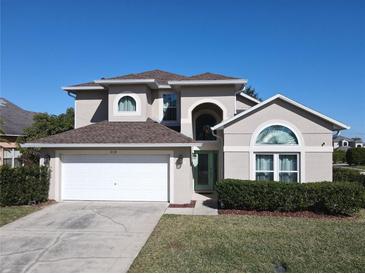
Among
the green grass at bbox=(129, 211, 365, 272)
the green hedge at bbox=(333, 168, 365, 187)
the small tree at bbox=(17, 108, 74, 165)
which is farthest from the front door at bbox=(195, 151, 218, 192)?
the small tree at bbox=(17, 108, 74, 165)

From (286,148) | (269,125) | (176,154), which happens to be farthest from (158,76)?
(286,148)

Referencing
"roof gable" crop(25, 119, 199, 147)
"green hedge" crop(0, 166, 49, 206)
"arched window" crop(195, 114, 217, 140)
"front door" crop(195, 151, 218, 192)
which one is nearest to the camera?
"green hedge" crop(0, 166, 49, 206)

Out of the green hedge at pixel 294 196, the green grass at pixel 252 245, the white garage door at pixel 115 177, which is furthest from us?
the white garage door at pixel 115 177

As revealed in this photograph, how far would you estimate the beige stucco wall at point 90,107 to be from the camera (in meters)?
20.3

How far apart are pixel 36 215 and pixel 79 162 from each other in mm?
3641

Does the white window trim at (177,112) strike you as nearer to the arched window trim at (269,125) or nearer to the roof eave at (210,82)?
the roof eave at (210,82)

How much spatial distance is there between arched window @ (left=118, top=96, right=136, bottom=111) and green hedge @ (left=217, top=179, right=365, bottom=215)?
7.84m

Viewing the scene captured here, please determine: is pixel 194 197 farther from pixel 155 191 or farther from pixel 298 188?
pixel 298 188

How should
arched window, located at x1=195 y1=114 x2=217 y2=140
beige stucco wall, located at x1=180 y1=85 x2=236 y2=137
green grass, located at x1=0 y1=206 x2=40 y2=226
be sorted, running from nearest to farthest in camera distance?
green grass, located at x1=0 y1=206 x2=40 y2=226 → beige stucco wall, located at x1=180 y1=85 x2=236 y2=137 → arched window, located at x1=195 y1=114 x2=217 y2=140

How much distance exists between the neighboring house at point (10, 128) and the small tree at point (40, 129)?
0.76 m

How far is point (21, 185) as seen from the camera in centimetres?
1398

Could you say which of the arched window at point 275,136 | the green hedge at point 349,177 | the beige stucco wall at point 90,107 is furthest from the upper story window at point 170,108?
the green hedge at point 349,177

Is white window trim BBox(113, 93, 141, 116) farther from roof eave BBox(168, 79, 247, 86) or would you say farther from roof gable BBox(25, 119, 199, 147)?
roof eave BBox(168, 79, 247, 86)

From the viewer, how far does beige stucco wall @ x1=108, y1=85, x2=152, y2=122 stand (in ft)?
59.5
